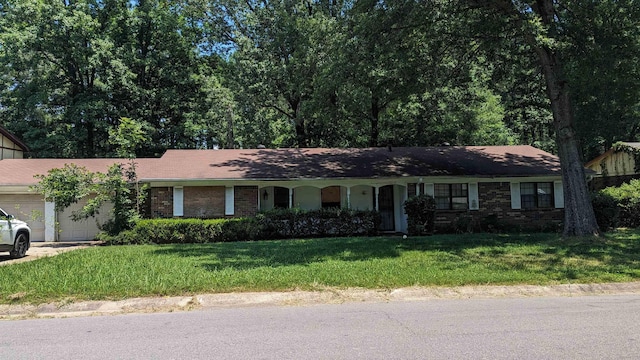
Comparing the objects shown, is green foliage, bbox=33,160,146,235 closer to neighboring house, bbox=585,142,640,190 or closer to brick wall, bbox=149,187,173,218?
brick wall, bbox=149,187,173,218

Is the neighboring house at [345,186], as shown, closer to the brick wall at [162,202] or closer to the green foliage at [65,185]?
the brick wall at [162,202]

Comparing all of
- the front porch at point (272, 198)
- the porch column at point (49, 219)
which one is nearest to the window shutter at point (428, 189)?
the front porch at point (272, 198)

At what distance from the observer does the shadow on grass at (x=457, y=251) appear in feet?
33.9

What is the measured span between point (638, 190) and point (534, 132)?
19.7m

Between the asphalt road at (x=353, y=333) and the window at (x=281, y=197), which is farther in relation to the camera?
the window at (x=281, y=197)

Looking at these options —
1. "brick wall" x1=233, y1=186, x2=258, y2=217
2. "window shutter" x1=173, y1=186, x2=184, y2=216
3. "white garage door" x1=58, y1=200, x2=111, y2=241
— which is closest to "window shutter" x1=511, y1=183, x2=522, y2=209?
"brick wall" x1=233, y1=186, x2=258, y2=217

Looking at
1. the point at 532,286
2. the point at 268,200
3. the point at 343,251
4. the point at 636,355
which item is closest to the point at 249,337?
the point at 636,355

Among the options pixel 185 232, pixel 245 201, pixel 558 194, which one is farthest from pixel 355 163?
pixel 558 194

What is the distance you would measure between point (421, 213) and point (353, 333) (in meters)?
12.7

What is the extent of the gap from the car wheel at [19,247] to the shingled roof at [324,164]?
5.06m

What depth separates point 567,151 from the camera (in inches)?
548

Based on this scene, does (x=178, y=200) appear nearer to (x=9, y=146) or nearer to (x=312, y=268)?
(x=312, y=268)

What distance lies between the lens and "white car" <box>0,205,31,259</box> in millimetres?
12695

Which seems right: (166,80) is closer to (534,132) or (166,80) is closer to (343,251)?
(343,251)
